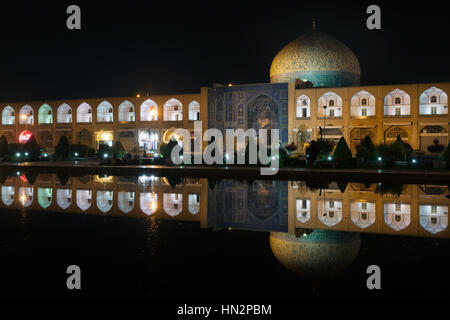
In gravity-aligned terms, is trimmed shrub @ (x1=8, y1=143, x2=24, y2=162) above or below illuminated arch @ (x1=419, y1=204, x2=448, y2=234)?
above

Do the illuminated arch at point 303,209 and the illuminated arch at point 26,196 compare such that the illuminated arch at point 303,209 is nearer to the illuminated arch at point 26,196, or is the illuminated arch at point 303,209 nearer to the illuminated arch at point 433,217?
the illuminated arch at point 433,217

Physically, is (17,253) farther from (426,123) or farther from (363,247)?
(426,123)

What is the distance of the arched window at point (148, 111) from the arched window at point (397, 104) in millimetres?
14329

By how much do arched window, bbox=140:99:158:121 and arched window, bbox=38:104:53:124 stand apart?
7.70 m

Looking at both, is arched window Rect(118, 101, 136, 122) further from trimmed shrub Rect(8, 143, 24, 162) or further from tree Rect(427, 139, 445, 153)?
tree Rect(427, 139, 445, 153)

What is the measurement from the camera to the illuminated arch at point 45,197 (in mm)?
8586

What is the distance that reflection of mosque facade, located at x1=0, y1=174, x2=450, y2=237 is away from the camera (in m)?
6.41

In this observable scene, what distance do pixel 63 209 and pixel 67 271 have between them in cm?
412

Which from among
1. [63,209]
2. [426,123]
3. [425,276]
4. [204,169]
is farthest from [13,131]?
[425,276]

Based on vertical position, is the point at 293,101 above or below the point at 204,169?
above

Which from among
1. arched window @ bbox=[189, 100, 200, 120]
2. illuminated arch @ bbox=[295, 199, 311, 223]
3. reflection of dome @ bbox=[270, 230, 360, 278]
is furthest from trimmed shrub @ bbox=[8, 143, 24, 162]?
reflection of dome @ bbox=[270, 230, 360, 278]

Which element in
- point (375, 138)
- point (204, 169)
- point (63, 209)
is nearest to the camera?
point (63, 209)

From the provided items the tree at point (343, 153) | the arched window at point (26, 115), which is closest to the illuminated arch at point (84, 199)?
the tree at point (343, 153)

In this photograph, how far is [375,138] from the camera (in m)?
26.4
